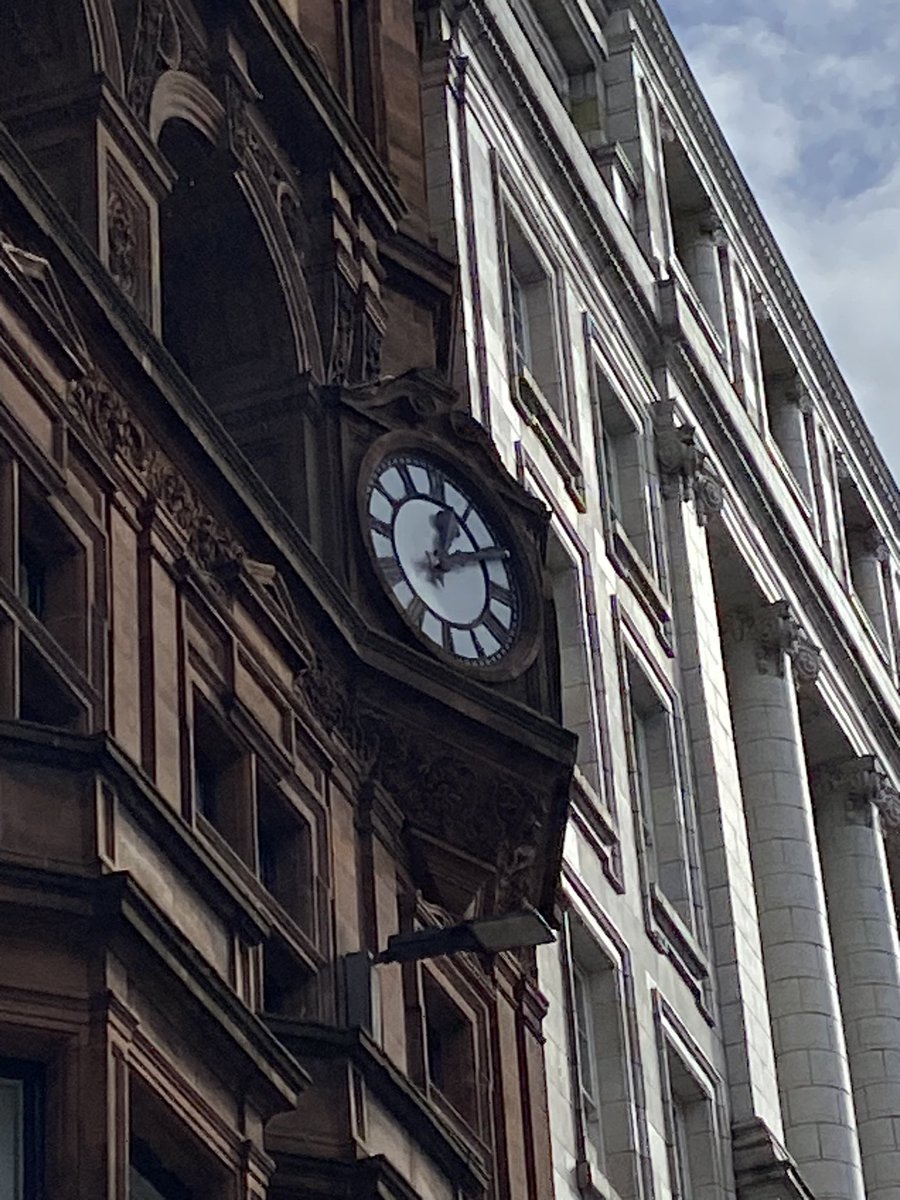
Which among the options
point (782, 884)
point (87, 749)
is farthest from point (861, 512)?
point (87, 749)

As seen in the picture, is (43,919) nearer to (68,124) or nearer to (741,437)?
(68,124)

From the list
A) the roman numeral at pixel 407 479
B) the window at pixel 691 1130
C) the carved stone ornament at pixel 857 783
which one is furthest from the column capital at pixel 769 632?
the roman numeral at pixel 407 479

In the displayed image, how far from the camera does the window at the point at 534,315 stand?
54.4m

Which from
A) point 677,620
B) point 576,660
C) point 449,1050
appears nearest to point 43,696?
point 449,1050

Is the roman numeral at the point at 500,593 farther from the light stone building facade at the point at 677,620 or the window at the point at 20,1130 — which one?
the window at the point at 20,1130

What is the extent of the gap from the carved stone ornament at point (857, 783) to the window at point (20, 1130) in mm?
A: 36161

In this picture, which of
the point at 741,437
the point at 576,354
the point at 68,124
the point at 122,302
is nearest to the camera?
the point at 122,302

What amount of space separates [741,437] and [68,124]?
25180 mm

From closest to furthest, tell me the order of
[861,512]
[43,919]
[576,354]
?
[43,919], [576,354], [861,512]

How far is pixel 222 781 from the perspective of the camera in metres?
37.2

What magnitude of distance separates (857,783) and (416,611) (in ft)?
83.8

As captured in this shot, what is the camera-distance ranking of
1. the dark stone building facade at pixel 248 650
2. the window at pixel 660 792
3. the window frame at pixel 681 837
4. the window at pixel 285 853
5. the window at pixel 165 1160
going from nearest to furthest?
the window at pixel 165 1160 → the dark stone building facade at pixel 248 650 → the window at pixel 285 853 → the window frame at pixel 681 837 → the window at pixel 660 792

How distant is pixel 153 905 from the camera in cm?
3178

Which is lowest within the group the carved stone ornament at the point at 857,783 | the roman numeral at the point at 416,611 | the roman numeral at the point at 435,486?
the roman numeral at the point at 416,611
